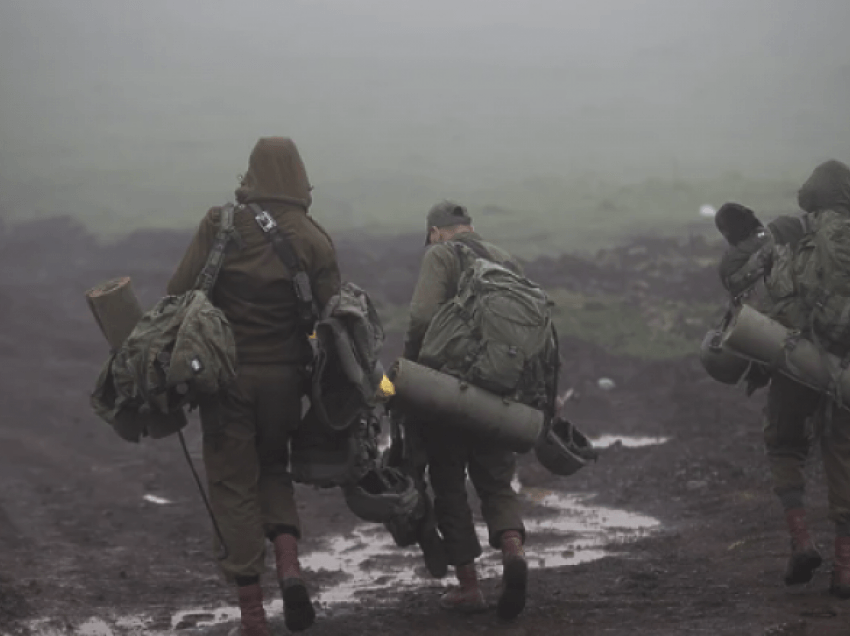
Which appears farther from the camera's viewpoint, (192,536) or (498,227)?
(498,227)

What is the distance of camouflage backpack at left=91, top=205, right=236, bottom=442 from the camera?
14.9 feet

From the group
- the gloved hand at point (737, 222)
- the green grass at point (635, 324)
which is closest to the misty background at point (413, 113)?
the green grass at point (635, 324)

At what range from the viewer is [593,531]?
8492 mm

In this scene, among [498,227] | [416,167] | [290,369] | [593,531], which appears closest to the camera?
[290,369]

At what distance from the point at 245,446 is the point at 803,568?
8.05ft

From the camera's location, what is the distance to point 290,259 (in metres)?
5.02

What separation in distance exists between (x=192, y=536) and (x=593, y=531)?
2.69 meters

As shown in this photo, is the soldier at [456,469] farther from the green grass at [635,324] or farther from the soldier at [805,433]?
the green grass at [635,324]

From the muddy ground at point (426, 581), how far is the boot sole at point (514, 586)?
9cm

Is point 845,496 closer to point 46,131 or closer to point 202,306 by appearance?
point 202,306

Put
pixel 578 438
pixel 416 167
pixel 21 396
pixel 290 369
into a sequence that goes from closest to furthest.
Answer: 1. pixel 290 369
2. pixel 578 438
3. pixel 21 396
4. pixel 416 167

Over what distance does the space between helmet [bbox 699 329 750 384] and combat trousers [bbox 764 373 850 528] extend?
18 cm

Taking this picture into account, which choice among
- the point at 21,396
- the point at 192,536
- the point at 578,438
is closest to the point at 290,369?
the point at 578,438

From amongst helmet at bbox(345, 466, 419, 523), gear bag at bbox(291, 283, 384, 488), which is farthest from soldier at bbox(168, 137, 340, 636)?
helmet at bbox(345, 466, 419, 523)
